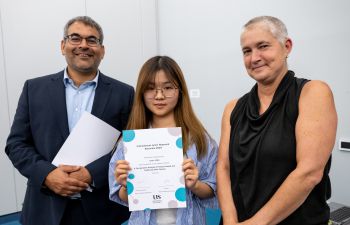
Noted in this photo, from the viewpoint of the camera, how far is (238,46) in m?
3.27

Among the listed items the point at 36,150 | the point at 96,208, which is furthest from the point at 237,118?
the point at 36,150

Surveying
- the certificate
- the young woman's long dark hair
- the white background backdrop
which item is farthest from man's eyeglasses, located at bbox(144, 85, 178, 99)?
the white background backdrop

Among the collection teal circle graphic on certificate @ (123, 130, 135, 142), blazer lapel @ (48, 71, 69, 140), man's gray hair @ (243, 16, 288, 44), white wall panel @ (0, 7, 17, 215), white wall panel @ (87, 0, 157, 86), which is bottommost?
white wall panel @ (0, 7, 17, 215)

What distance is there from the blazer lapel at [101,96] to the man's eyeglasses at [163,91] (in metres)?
0.32

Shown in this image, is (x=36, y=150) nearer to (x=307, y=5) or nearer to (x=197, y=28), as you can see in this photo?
(x=307, y=5)

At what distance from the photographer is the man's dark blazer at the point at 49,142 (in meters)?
1.45

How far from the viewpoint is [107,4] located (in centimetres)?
387

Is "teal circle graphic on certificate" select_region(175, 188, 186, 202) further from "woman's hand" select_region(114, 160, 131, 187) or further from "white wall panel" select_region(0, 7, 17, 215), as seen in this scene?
"white wall panel" select_region(0, 7, 17, 215)

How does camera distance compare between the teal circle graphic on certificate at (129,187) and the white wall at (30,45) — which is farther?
the white wall at (30,45)

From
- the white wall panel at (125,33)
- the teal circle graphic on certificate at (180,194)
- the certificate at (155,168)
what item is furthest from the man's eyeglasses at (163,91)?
the white wall panel at (125,33)

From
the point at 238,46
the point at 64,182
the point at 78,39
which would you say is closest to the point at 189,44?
the point at 238,46

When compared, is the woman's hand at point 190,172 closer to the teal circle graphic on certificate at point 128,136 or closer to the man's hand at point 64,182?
the teal circle graphic on certificate at point 128,136

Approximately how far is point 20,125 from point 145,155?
760 mm

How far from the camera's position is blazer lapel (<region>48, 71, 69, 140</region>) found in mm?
1485
